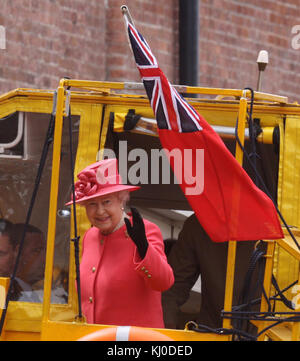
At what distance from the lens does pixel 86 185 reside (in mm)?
4738

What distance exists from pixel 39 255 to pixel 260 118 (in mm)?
A: 1514

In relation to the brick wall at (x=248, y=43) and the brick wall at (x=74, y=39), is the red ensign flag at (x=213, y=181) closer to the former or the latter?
the brick wall at (x=74, y=39)

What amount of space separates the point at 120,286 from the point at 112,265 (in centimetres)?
12

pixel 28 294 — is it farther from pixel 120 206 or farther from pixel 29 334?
pixel 120 206

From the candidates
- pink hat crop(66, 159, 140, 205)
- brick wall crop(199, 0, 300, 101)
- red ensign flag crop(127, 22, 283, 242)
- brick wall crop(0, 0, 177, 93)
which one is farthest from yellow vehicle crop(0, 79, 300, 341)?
brick wall crop(199, 0, 300, 101)

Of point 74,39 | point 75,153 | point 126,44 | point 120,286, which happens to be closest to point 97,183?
point 120,286

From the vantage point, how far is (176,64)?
9305 millimetres

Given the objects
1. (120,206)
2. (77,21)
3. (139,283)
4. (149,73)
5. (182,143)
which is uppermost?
(77,21)

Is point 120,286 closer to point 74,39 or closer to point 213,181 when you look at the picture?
point 213,181

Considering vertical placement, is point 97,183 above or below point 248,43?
below

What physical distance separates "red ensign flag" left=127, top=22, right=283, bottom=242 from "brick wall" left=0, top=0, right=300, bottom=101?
366 centimetres

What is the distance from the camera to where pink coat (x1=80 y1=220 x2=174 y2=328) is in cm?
466

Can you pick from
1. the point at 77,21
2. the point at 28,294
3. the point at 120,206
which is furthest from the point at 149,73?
the point at 77,21

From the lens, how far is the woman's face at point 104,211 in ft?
15.5
